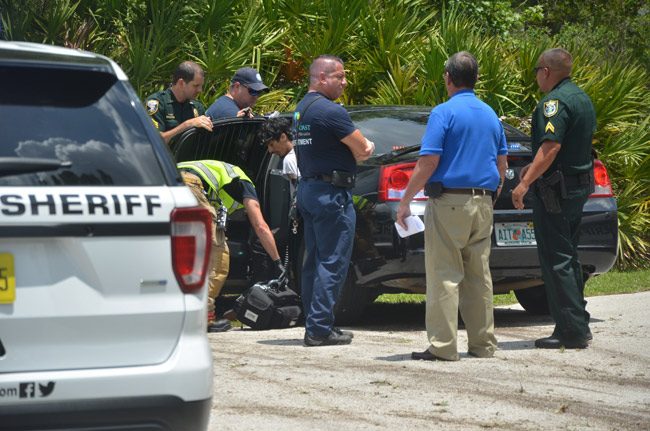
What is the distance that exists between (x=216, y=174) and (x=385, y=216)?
3.94ft

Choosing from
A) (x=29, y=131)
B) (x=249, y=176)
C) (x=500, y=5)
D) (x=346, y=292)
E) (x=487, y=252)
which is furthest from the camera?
(x=500, y=5)

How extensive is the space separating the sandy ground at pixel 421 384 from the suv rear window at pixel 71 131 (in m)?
1.97

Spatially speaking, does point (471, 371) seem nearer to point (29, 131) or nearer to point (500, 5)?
point (29, 131)

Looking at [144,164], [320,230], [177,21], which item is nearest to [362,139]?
[320,230]

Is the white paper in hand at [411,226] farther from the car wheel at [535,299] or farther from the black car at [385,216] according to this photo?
the car wheel at [535,299]

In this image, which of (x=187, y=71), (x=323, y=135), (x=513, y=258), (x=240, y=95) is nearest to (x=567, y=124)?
(x=513, y=258)

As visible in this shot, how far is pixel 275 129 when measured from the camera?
909 centimetres

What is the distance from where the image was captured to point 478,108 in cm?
777

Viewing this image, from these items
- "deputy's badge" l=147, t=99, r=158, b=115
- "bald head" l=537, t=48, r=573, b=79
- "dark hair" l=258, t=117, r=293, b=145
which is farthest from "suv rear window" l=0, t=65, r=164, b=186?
"deputy's badge" l=147, t=99, r=158, b=115

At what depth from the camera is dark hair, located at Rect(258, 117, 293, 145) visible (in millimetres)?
9078

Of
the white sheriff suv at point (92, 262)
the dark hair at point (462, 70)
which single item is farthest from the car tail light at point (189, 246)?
the dark hair at point (462, 70)

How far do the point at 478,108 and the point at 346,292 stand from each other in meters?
1.92

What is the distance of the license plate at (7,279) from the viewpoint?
3.96 metres

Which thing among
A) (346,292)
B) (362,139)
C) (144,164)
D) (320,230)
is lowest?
(346,292)
